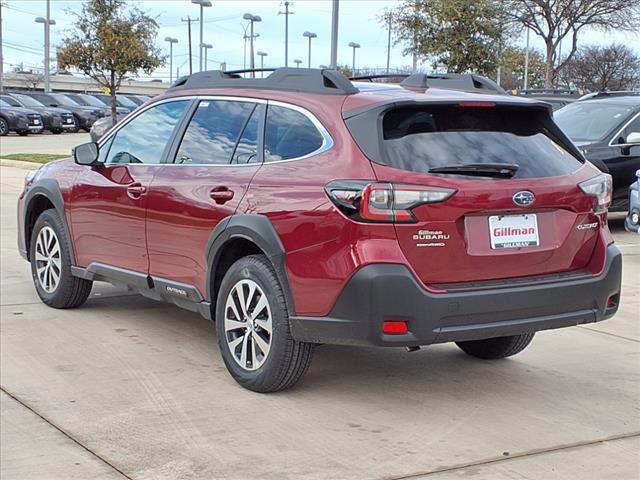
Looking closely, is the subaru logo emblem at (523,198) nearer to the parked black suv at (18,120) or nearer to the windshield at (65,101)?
the parked black suv at (18,120)

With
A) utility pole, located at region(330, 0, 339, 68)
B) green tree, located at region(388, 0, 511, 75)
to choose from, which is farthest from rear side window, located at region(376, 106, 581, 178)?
green tree, located at region(388, 0, 511, 75)

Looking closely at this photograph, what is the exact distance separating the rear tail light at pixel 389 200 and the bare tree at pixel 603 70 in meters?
57.1

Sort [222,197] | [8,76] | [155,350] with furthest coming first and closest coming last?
[8,76] → [155,350] → [222,197]

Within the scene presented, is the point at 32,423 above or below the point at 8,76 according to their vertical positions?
below

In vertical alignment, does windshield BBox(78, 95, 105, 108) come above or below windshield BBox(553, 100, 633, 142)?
above

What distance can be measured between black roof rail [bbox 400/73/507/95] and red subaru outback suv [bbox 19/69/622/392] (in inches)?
1.5

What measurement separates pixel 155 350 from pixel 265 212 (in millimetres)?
1584

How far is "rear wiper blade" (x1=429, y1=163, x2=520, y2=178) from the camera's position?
463 centimetres

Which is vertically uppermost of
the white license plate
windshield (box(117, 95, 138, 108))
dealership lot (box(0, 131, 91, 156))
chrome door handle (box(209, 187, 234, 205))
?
windshield (box(117, 95, 138, 108))

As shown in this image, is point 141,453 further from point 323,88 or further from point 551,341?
point 551,341

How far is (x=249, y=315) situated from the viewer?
5.11 meters

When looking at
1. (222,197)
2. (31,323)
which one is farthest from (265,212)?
(31,323)

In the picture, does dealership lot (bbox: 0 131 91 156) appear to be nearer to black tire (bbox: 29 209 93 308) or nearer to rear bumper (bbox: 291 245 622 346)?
black tire (bbox: 29 209 93 308)

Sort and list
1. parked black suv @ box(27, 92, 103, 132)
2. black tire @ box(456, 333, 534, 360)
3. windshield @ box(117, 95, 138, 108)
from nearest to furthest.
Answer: black tire @ box(456, 333, 534, 360) → parked black suv @ box(27, 92, 103, 132) → windshield @ box(117, 95, 138, 108)
